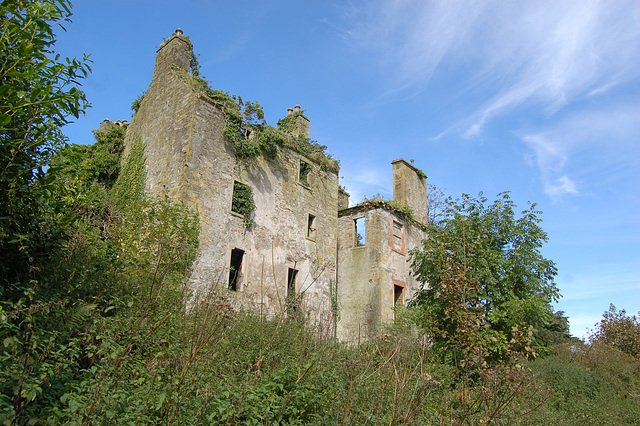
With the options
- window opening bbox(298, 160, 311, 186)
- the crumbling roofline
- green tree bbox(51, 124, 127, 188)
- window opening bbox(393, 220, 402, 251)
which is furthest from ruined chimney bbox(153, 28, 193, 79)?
window opening bbox(393, 220, 402, 251)

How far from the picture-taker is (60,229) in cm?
586

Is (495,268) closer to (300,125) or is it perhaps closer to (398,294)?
Result: (398,294)

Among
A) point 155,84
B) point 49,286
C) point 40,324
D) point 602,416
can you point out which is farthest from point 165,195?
point 602,416

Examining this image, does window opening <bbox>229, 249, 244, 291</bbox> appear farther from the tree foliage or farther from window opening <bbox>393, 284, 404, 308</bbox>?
the tree foliage

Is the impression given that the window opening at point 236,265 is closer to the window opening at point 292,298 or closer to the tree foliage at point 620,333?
the window opening at point 292,298

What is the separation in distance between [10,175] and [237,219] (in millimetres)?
10520

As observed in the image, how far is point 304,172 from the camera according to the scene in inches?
760

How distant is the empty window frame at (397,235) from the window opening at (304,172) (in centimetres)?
519

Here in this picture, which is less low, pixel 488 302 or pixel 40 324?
pixel 488 302

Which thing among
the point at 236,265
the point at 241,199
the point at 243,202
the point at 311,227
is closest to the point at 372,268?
the point at 311,227

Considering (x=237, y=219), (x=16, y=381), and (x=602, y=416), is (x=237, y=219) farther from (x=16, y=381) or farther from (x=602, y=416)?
(x=602, y=416)

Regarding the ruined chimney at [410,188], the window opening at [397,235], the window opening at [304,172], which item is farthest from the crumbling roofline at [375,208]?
the window opening at [304,172]

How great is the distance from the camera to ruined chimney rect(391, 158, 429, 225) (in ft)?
75.9

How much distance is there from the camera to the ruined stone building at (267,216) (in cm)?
1471
